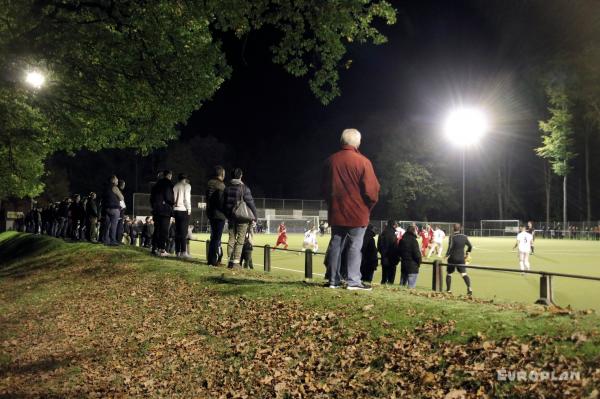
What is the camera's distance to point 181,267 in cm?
1248

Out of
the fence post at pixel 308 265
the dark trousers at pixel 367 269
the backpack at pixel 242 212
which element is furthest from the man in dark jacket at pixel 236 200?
the dark trousers at pixel 367 269

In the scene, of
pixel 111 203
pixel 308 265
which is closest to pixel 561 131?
pixel 111 203

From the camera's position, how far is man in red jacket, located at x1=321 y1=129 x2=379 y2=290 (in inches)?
287

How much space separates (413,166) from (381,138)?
8211 millimetres

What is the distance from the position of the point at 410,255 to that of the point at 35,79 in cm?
1176

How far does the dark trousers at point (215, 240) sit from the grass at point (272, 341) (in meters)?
0.54

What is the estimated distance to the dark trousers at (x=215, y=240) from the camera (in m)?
12.1

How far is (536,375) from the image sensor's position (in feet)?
15.0

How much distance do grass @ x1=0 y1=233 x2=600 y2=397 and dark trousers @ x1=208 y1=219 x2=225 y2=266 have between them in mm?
541

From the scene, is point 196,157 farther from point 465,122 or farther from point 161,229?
point 161,229

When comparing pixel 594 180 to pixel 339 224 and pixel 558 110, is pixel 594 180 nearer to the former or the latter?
pixel 558 110

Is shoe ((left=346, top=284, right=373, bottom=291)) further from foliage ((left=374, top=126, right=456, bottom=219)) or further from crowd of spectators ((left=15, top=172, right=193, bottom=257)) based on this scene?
foliage ((left=374, top=126, right=456, bottom=219))

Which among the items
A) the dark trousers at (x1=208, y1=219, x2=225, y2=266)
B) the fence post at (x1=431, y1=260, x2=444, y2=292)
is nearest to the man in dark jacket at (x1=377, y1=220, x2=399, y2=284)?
the fence post at (x1=431, y1=260, x2=444, y2=292)

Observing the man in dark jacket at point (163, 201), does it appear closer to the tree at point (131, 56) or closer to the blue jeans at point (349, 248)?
the tree at point (131, 56)
